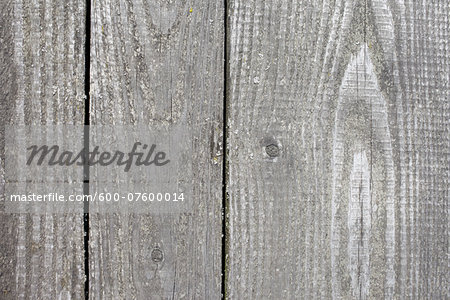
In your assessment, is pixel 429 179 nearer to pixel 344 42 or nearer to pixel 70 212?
pixel 344 42

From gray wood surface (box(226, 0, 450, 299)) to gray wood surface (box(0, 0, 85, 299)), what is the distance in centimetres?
32

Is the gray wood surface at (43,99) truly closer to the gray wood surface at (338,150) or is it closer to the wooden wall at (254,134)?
the wooden wall at (254,134)

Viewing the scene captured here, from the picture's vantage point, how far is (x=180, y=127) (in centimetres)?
86

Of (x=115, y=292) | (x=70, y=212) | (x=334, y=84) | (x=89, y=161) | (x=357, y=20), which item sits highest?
(x=357, y=20)

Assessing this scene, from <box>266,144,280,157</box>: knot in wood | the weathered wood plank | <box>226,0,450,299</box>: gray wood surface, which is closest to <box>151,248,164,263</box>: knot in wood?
the weathered wood plank

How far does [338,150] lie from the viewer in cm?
88

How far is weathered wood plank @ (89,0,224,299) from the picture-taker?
2.80 feet

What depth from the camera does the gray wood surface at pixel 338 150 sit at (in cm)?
87

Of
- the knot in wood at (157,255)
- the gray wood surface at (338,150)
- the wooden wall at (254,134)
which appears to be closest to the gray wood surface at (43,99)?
the wooden wall at (254,134)

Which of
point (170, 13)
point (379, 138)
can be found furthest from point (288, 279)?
point (170, 13)

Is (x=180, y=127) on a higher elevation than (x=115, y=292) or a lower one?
higher

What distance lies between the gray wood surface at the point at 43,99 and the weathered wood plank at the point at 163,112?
37mm

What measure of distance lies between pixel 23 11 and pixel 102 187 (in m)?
0.40

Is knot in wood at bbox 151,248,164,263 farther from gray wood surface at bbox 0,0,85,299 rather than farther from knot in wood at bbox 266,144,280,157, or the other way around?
knot in wood at bbox 266,144,280,157
